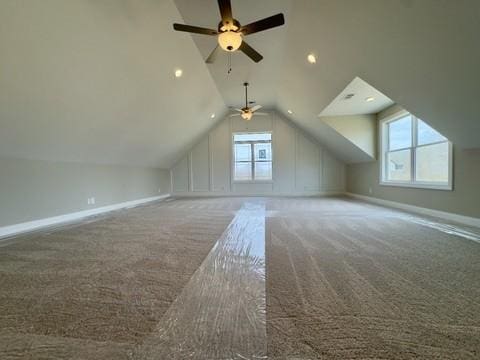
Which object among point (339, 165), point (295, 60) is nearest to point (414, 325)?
point (295, 60)

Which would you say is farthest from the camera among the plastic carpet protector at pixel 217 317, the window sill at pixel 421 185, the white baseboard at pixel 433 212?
the window sill at pixel 421 185

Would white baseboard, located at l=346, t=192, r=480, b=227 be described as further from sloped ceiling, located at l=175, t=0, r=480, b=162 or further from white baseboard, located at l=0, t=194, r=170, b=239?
white baseboard, located at l=0, t=194, r=170, b=239

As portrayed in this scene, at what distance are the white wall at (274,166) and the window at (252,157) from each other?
217mm

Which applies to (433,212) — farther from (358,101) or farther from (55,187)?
(55,187)

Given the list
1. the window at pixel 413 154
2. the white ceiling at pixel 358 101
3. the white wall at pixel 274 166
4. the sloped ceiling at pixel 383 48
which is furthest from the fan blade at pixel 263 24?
the white wall at pixel 274 166

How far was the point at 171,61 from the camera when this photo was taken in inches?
154

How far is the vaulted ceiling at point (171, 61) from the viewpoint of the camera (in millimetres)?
2223

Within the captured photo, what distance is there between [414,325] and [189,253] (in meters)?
1.83

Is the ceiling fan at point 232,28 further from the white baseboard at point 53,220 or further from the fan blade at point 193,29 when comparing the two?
the white baseboard at point 53,220

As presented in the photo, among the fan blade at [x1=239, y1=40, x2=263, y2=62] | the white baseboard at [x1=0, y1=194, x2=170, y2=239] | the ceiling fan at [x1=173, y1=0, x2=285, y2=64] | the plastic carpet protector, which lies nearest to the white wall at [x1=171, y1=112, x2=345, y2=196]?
the white baseboard at [x1=0, y1=194, x2=170, y2=239]

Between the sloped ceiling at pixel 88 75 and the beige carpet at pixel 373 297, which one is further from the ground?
the sloped ceiling at pixel 88 75

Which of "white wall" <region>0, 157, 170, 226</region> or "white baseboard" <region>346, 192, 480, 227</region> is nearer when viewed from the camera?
"white wall" <region>0, 157, 170, 226</region>

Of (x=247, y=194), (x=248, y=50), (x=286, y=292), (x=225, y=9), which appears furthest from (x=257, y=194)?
(x=286, y=292)

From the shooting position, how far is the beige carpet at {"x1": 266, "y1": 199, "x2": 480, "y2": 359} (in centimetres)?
106
